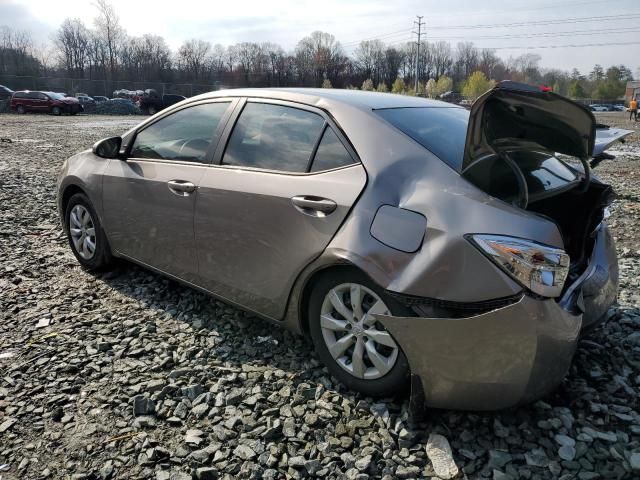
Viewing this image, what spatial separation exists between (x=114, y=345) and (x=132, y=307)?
0.61 m

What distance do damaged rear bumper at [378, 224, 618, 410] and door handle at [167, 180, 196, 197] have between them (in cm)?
167

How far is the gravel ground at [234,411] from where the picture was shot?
Answer: 2.34 meters

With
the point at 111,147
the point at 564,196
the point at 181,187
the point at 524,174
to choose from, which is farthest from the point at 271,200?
the point at 111,147

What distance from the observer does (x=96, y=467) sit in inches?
91.7

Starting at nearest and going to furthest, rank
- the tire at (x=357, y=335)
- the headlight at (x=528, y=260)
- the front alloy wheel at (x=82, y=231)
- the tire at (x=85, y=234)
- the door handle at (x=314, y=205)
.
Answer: the headlight at (x=528, y=260)
the tire at (x=357, y=335)
the door handle at (x=314, y=205)
the tire at (x=85, y=234)
the front alloy wheel at (x=82, y=231)

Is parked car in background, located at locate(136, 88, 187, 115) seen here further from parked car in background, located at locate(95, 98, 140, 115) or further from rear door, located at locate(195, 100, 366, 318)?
rear door, located at locate(195, 100, 366, 318)

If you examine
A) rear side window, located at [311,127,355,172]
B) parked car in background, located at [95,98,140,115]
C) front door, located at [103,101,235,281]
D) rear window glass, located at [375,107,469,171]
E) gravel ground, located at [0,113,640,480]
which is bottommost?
parked car in background, located at [95,98,140,115]

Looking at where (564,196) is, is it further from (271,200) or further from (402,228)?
(271,200)

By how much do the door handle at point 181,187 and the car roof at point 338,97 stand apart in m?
0.69

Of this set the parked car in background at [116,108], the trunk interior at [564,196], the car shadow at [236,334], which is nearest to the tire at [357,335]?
the car shadow at [236,334]

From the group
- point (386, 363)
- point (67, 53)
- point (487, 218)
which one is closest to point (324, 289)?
point (386, 363)

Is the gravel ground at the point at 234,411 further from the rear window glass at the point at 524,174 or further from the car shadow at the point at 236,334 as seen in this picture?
the rear window glass at the point at 524,174

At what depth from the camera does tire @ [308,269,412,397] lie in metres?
2.57

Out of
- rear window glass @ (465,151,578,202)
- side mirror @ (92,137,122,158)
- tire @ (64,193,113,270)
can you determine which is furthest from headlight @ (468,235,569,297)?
tire @ (64,193,113,270)
